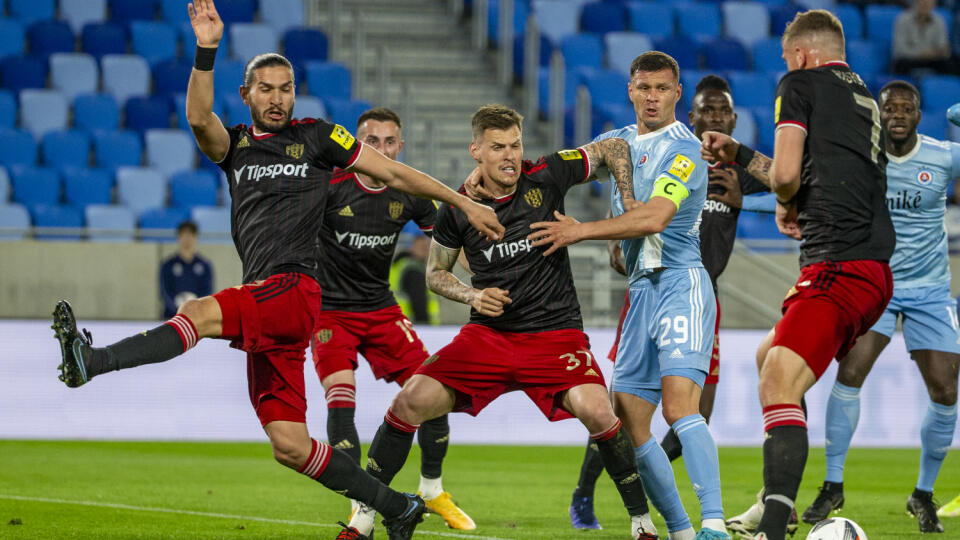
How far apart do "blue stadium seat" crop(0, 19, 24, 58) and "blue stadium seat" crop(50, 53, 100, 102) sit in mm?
669

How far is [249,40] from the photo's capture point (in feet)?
57.7

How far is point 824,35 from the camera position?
5629mm

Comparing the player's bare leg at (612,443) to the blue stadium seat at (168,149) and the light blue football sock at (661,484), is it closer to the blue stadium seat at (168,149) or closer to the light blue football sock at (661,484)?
the light blue football sock at (661,484)

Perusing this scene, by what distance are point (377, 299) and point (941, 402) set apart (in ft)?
11.9

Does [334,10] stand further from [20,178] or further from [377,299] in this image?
[377,299]

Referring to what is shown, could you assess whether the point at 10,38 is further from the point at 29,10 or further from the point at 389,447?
the point at 389,447

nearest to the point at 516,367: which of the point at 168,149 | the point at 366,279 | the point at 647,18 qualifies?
the point at 366,279

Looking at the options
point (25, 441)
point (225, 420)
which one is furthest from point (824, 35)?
point (25, 441)

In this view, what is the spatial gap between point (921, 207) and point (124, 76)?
12.0 m

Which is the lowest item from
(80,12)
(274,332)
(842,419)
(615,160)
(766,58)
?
(842,419)

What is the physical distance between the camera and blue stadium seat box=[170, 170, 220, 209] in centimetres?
1573

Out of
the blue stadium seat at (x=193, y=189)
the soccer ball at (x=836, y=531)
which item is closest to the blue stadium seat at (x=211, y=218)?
the blue stadium seat at (x=193, y=189)

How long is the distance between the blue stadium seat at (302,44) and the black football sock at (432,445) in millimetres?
11161

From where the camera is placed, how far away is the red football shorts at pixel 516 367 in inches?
236
